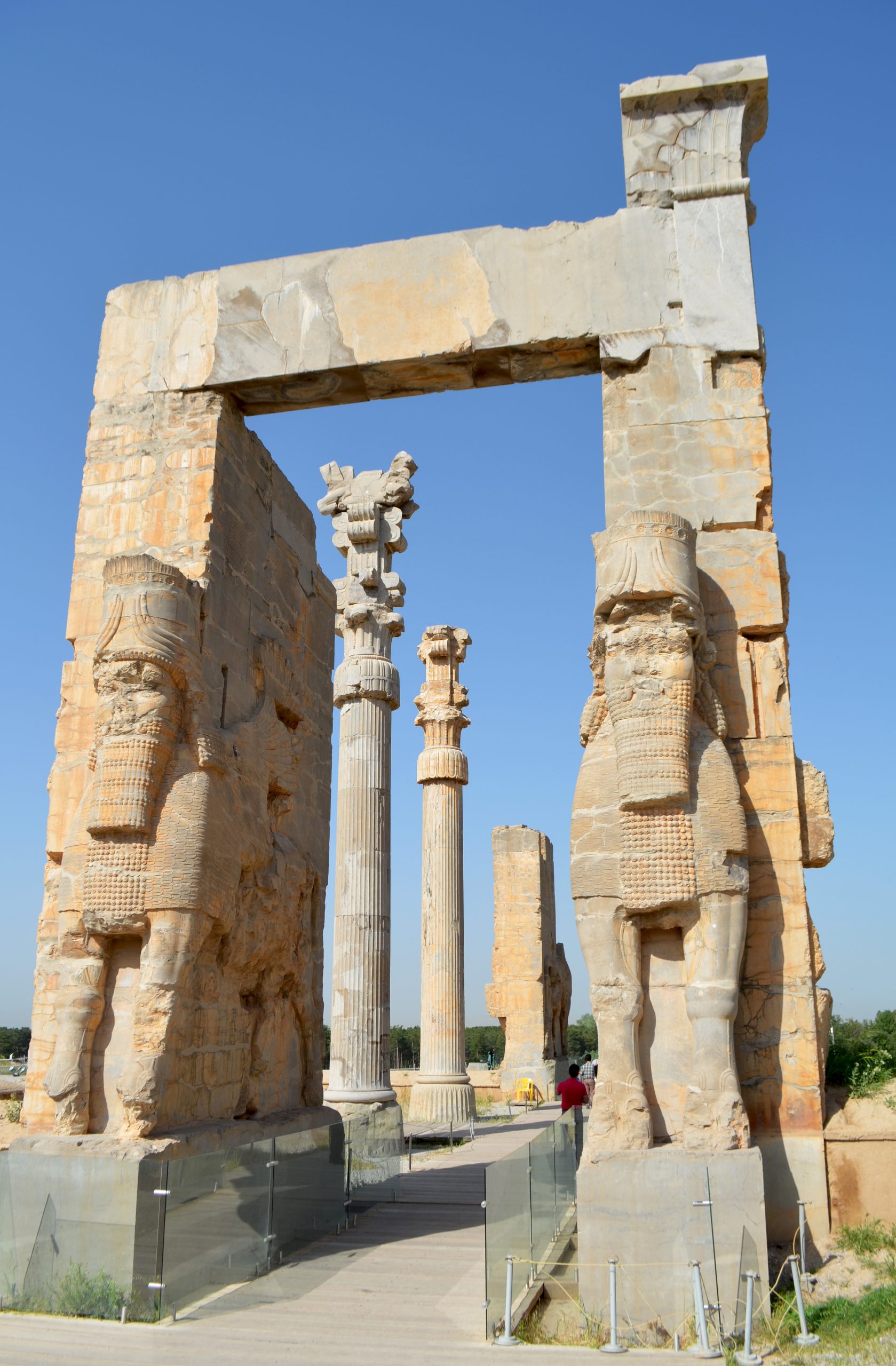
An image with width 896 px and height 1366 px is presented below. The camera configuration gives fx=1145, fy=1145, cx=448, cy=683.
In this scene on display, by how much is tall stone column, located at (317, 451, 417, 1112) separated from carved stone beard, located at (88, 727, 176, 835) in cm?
598

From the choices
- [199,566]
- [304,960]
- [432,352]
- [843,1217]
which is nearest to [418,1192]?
[304,960]

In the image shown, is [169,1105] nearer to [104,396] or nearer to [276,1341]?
[276,1341]

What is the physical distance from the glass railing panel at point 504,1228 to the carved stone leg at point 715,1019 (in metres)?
0.85

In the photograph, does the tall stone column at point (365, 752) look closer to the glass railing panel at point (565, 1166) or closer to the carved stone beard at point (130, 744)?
the glass railing panel at point (565, 1166)

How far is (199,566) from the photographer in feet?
21.3

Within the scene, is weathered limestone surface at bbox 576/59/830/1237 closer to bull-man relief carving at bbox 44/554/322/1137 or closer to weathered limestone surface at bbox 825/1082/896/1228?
weathered limestone surface at bbox 825/1082/896/1228

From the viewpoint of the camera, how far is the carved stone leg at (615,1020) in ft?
16.2

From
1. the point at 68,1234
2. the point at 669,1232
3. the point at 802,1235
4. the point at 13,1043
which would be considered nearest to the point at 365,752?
the point at 68,1234

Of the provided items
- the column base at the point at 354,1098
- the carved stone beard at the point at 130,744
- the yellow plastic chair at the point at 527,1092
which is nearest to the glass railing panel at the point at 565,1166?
the carved stone beard at the point at 130,744

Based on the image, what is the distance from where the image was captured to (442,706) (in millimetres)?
16797

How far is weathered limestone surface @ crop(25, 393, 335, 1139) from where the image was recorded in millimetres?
5723

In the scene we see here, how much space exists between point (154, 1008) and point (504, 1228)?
6.45ft

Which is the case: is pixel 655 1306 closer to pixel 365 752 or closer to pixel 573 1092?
pixel 573 1092

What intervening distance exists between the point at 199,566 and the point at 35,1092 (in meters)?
2.92
